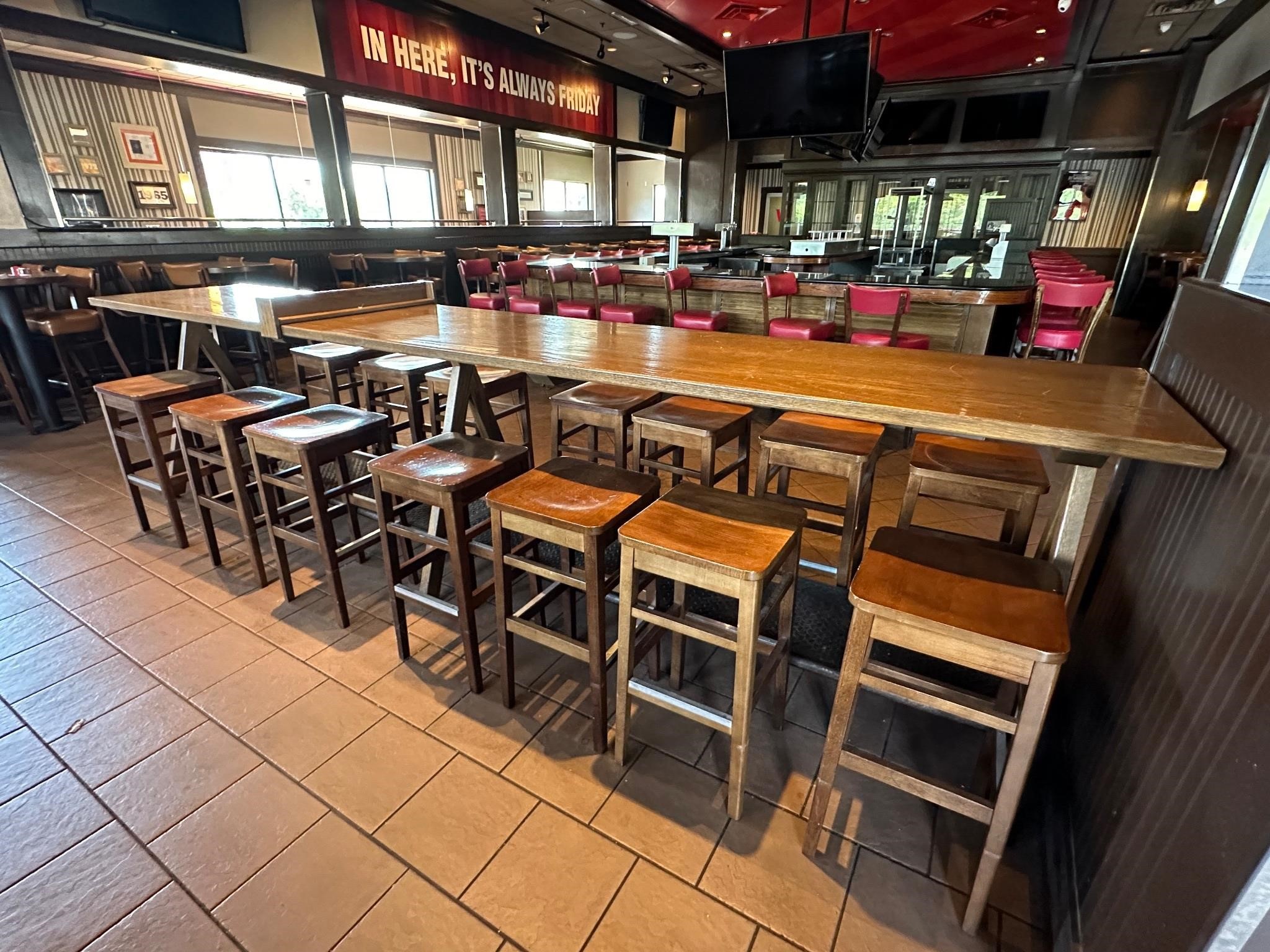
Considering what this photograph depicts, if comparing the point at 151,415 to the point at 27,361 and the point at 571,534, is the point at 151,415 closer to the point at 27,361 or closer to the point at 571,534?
the point at 571,534

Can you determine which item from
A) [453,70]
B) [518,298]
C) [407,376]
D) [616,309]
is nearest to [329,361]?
[407,376]

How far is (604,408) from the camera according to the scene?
7.76ft

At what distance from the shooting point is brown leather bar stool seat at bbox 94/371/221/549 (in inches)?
98.7

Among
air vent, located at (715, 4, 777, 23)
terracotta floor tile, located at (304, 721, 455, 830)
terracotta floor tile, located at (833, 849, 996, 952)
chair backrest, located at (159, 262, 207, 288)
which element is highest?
air vent, located at (715, 4, 777, 23)

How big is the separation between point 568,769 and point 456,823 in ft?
1.02

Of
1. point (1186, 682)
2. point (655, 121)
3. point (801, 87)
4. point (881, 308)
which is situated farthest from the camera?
point (655, 121)

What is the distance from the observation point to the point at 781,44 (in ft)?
17.5

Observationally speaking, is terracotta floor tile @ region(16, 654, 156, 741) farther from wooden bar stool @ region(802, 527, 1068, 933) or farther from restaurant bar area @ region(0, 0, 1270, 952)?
wooden bar stool @ region(802, 527, 1068, 933)

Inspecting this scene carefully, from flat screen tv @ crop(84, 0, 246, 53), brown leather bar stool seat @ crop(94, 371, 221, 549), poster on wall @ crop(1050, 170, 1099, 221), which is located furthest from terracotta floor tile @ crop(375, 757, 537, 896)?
poster on wall @ crop(1050, 170, 1099, 221)

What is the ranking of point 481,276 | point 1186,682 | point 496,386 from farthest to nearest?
point 481,276 → point 496,386 → point 1186,682

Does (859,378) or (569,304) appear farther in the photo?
(569,304)

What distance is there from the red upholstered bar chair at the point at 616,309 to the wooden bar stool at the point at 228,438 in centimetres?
239

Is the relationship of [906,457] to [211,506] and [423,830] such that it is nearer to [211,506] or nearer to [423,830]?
[423,830]

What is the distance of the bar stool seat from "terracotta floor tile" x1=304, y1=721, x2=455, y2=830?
112 inches
